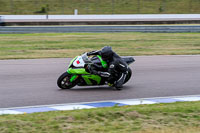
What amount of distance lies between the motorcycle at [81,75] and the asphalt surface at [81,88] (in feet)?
0.68

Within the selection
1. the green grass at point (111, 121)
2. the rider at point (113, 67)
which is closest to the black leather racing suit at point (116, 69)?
the rider at point (113, 67)

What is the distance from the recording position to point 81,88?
9156mm

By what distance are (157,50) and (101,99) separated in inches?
A: 366

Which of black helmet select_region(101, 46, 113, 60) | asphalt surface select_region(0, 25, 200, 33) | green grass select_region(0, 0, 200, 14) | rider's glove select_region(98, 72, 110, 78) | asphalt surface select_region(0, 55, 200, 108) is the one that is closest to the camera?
asphalt surface select_region(0, 55, 200, 108)

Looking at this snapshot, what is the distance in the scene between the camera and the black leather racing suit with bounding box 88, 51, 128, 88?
28.3ft

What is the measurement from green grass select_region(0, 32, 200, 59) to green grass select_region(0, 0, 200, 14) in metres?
15.6

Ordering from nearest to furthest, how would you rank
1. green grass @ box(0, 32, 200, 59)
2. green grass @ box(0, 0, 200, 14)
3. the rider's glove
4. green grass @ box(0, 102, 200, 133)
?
green grass @ box(0, 102, 200, 133) < the rider's glove < green grass @ box(0, 32, 200, 59) < green grass @ box(0, 0, 200, 14)

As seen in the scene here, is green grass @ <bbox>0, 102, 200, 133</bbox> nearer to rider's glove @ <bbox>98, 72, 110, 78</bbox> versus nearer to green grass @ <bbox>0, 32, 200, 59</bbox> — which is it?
rider's glove @ <bbox>98, 72, 110, 78</bbox>

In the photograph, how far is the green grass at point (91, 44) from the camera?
15.8 metres

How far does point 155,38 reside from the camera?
21672 millimetres

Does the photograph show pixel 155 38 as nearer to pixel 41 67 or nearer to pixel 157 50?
pixel 157 50

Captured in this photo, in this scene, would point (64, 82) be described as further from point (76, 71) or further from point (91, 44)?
point (91, 44)

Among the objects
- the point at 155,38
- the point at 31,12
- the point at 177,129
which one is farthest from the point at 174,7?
the point at 177,129

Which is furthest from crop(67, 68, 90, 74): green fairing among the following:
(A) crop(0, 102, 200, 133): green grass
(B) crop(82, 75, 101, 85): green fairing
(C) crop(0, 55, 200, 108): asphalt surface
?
(A) crop(0, 102, 200, 133): green grass
